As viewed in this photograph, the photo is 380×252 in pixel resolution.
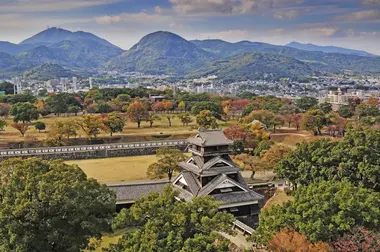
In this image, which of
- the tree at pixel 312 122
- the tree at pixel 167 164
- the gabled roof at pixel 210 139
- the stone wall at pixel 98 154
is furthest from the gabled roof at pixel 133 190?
the tree at pixel 312 122

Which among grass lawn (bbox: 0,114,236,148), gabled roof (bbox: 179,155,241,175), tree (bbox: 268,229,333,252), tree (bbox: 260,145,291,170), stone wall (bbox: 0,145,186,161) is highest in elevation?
gabled roof (bbox: 179,155,241,175)

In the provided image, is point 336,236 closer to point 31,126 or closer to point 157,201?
point 157,201

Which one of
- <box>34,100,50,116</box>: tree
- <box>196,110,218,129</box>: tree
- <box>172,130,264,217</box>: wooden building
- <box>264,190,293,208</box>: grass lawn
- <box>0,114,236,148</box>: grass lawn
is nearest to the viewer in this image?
<box>172,130,264,217</box>: wooden building

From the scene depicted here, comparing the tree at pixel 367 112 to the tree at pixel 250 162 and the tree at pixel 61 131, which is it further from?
the tree at pixel 61 131

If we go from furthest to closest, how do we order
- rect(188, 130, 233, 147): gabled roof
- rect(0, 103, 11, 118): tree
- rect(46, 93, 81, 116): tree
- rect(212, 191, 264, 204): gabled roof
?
1. rect(46, 93, 81, 116): tree
2. rect(0, 103, 11, 118): tree
3. rect(188, 130, 233, 147): gabled roof
4. rect(212, 191, 264, 204): gabled roof

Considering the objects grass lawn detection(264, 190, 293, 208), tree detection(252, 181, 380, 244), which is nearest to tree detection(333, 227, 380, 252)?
tree detection(252, 181, 380, 244)

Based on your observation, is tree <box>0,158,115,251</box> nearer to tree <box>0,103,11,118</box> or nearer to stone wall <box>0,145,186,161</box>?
stone wall <box>0,145,186,161</box>
